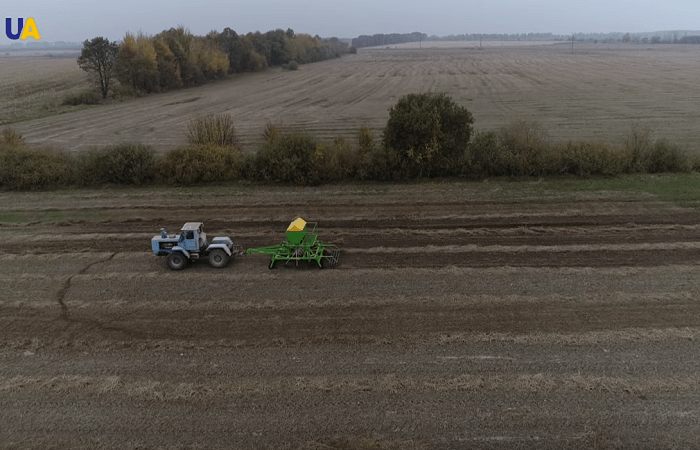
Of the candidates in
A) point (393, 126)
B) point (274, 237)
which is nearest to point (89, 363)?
point (274, 237)

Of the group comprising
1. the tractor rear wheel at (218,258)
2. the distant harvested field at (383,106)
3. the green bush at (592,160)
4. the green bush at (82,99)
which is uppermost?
the green bush at (82,99)

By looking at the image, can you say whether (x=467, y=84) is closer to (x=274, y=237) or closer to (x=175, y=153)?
(x=175, y=153)

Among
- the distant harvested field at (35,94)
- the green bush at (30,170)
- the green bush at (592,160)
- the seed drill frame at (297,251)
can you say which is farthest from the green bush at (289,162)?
the distant harvested field at (35,94)

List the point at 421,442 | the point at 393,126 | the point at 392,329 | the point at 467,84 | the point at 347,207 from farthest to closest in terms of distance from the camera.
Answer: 1. the point at 467,84
2. the point at 393,126
3. the point at 347,207
4. the point at 392,329
5. the point at 421,442

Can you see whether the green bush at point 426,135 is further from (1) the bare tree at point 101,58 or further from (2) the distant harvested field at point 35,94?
(1) the bare tree at point 101,58

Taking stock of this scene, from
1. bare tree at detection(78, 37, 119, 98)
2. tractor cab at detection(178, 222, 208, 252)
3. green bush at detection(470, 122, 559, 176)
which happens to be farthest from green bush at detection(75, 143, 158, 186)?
bare tree at detection(78, 37, 119, 98)
